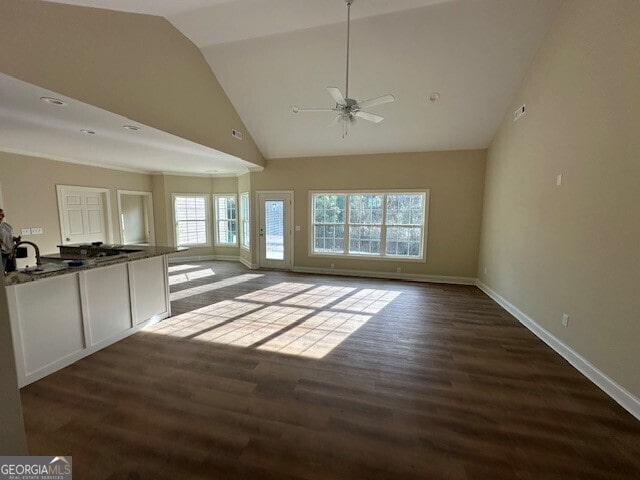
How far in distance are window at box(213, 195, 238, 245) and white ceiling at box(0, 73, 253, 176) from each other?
54.2 inches

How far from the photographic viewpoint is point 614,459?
5.59ft

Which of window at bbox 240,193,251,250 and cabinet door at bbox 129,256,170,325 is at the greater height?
window at bbox 240,193,251,250

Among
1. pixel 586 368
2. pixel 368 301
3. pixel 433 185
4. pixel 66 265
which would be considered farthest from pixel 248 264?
pixel 586 368

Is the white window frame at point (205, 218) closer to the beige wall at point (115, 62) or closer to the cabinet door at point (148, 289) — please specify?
the beige wall at point (115, 62)

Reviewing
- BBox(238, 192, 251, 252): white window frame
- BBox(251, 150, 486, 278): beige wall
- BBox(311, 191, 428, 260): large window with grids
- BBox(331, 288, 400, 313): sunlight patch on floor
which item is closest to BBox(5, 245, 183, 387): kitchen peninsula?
A: BBox(331, 288, 400, 313): sunlight patch on floor

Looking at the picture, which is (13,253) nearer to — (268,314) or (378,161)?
(268,314)

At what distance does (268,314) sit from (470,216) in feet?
14.8

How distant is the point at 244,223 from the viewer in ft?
25.0

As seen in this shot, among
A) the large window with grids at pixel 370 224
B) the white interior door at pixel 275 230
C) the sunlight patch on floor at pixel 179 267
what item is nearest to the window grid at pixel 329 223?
the large window with grids at pixel 370 224

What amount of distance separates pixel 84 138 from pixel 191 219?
3.98 metres

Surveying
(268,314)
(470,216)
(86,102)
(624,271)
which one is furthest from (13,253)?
(470,216)

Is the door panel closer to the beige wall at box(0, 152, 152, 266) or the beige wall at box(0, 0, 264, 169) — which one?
the beige wall at box(0, 152, 152, 266)

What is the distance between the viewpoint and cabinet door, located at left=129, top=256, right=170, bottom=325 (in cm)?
342

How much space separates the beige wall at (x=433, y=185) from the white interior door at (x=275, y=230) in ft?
1.90
